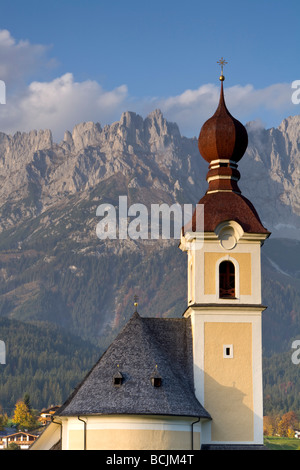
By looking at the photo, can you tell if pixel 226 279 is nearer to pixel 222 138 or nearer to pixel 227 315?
pixel 227 315

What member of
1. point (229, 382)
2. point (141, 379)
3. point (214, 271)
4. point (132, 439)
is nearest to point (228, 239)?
point (214, 271)

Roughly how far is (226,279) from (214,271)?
85 centimetres

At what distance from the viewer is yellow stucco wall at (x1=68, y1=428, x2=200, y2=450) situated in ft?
156

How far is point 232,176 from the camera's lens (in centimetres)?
5688

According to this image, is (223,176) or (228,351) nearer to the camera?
(228,351)

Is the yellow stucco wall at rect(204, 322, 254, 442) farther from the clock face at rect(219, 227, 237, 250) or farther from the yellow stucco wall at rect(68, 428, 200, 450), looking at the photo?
the clock face at rect(219, 227, 237, 250)

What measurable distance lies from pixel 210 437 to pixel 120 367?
6138 millimetres

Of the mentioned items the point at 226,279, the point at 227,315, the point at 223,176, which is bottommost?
the point at 227,315

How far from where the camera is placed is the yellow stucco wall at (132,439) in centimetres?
4766

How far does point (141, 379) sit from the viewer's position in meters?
49.2

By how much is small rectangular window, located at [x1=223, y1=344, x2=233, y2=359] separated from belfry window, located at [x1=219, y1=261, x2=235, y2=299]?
2.74 meters

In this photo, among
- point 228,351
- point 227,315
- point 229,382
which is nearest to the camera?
point 229,382
